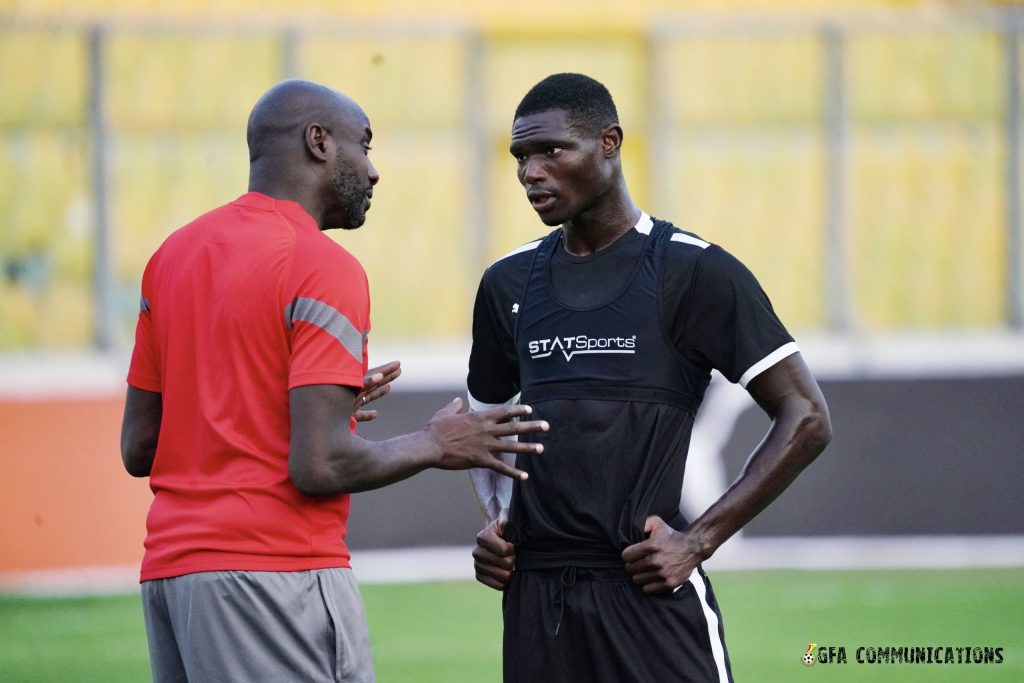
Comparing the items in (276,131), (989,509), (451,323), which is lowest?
(989,509)

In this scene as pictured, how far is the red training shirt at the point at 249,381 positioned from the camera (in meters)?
3.36

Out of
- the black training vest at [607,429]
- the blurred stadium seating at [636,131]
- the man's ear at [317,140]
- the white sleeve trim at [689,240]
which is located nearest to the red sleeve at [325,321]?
the man's ear at [317,140]

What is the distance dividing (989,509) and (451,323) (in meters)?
4.67

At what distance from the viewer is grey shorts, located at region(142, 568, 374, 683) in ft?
11.0

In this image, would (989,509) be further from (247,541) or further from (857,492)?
(247,541)

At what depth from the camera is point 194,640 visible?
337 centimetres

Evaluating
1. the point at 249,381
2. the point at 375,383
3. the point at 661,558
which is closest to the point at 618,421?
the point at 661,558

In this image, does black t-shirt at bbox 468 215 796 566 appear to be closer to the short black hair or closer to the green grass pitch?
the short black hair

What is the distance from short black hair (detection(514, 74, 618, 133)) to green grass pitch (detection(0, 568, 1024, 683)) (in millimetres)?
3949

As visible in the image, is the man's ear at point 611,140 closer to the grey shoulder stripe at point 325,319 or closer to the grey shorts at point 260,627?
the grey shoulder stripe at point 325,319

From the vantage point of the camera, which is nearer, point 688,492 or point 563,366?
point 563,366

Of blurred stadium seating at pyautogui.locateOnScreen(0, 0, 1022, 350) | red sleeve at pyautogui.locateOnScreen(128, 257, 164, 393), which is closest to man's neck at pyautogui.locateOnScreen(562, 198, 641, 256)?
red sleeve at pyautogui.locateOnScreen(128, 257, 164, 393)

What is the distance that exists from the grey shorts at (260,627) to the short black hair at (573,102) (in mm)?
1337

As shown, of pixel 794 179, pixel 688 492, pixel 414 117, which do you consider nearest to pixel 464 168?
pixel 414 117
